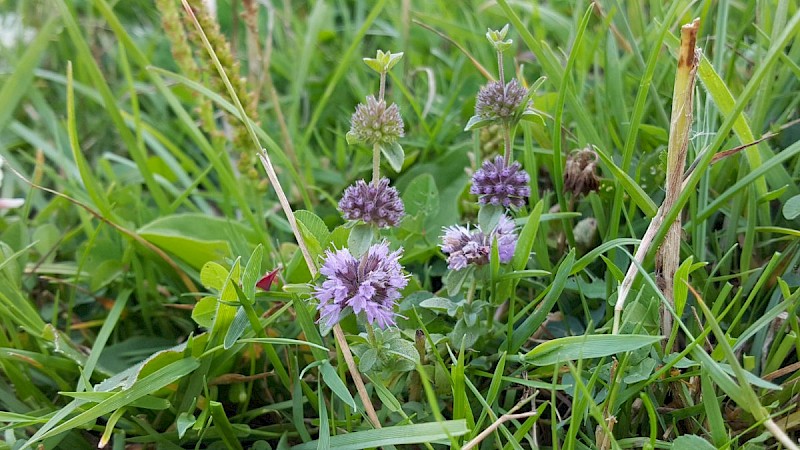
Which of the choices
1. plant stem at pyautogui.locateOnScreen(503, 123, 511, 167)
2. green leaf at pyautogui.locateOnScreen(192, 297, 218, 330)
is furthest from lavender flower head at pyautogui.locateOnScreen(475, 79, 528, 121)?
green leaf at pyautogui.locateOnScreen(192, 297, 218, 330)

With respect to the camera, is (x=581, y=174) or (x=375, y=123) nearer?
(x=375, y=123)

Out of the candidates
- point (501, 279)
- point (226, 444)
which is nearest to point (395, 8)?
point (501, 279)

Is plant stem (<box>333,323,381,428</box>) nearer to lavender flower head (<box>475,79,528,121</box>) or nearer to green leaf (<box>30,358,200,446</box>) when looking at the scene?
green leaf (<box>30,358,200,446</box>)

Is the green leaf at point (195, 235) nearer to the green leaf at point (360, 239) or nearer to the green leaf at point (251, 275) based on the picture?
the green leaf at point (251, 275)

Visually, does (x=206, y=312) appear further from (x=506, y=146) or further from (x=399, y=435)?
(x=506, y=146)

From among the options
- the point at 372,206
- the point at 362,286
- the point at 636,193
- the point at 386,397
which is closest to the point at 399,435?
the point at 386,397
